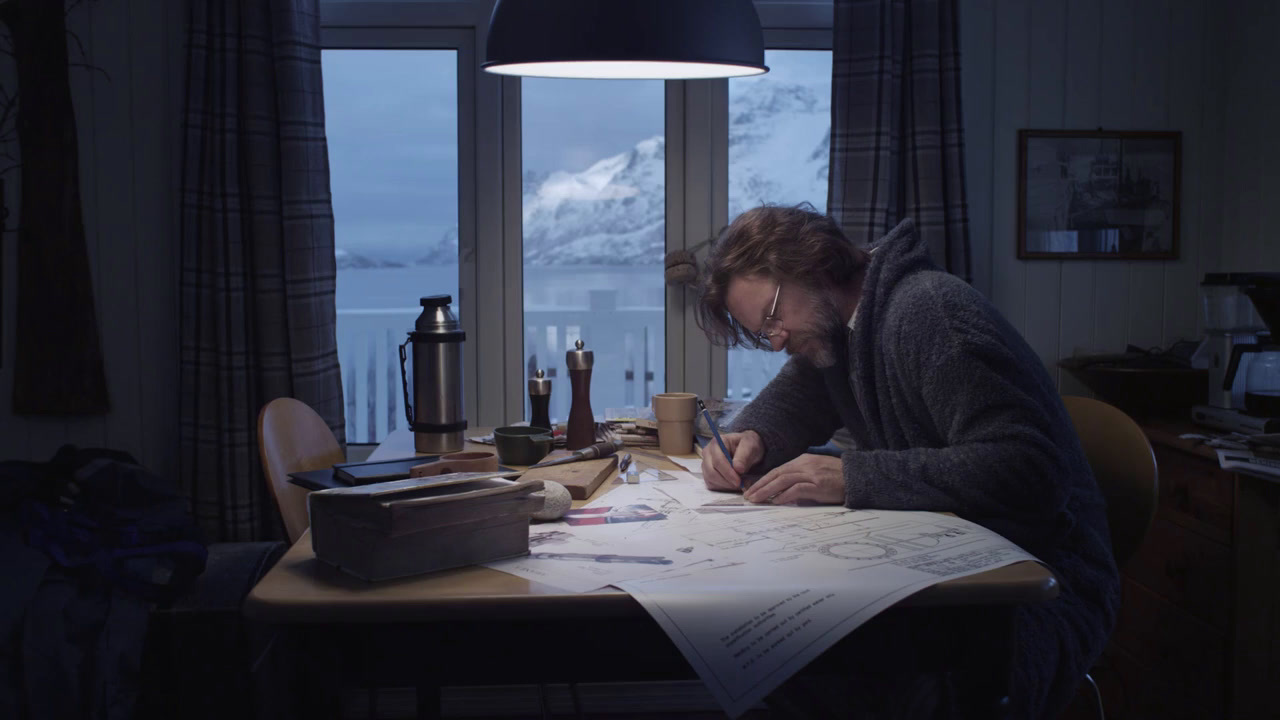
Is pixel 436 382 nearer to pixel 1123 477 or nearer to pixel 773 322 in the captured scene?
pixel 773 322

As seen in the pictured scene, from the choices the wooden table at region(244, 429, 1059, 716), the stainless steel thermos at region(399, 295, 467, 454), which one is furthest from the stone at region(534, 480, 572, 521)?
the stainless steel thermos at region(399, 295, 467, 454)

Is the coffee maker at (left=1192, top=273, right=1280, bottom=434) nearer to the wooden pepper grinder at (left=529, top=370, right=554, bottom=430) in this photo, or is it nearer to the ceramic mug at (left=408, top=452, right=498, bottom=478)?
the wooden pepper grinder at (left=529, top=370, right=554, bottom=430)

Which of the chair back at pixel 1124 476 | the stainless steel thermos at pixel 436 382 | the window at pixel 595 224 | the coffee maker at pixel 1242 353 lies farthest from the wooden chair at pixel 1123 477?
the window at pixel 595 224

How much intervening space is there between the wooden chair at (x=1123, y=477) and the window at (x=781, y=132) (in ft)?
4.81

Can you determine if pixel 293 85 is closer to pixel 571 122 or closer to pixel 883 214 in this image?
pixel 571 122

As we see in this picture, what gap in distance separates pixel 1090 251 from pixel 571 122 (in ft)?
5.74

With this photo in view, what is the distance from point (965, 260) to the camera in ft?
9.97

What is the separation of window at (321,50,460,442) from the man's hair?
156 cm

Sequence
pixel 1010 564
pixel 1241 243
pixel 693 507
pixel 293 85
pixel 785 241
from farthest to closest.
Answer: pixel 1241 243 < pixel 293 85 < pixel 785 241 < pixel 693 507 < pixel 1010 564

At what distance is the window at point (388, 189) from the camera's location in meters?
3.22

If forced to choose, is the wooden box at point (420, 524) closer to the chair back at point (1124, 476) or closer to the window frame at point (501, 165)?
the chair back at point (1124, 476)

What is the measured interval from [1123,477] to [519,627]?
1290mm

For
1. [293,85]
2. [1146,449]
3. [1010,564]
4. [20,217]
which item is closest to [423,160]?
[293,85]

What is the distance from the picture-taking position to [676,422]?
211cm
